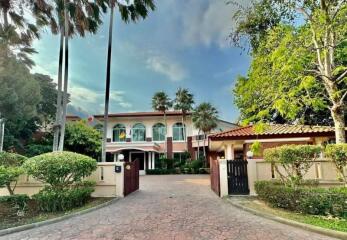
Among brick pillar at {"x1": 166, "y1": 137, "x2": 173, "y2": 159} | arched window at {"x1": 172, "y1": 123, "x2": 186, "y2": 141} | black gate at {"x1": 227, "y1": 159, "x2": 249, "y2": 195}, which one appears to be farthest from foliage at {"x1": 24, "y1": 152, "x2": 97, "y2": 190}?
arched window at {"x1": 172, "y1": 123, "x2": 186, "y2": 141}

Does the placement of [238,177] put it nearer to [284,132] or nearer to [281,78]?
[281,78]

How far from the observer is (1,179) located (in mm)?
7801

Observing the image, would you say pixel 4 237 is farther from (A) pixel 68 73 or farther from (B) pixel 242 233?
(A) pixel 68 73

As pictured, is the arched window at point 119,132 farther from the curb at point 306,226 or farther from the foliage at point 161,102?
the curb at point 306,226

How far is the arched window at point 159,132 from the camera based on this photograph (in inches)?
1431

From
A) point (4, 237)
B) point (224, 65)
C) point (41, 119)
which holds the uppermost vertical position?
point (224, 65)

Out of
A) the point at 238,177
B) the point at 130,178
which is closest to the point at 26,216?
the point at 130,178

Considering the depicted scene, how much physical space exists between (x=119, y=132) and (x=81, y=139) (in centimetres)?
959

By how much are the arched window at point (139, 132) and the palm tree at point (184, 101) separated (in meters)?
5.79

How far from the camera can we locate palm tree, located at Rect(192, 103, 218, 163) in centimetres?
3306

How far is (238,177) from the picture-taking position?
35.2ft

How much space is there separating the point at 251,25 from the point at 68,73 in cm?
1023

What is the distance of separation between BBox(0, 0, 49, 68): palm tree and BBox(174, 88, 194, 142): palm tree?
20.8 m

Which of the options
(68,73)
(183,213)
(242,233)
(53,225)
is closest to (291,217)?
(242,233)
